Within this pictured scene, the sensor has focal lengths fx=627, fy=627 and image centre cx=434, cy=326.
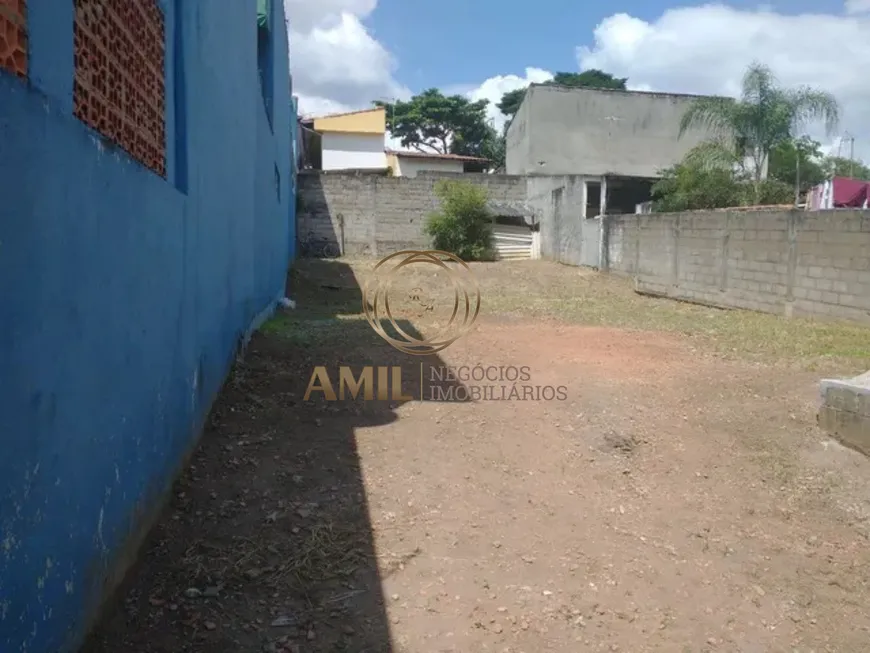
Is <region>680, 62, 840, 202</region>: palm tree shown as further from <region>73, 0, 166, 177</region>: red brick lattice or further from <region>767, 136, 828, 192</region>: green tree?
<region>73, 0, 166, 177</region>: red brick lattice

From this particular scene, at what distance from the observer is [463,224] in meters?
18.3

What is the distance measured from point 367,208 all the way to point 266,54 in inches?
413

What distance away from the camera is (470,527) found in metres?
3.01

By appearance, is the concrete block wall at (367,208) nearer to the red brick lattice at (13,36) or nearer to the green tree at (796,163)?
the green tree at (796,163)

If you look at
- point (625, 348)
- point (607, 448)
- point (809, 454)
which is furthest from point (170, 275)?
point (625, 348)

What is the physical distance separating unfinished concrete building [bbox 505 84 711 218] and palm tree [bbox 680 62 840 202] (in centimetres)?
801

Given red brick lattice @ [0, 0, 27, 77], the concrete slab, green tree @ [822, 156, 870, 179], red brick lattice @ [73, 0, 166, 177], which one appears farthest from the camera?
green tree @ [822, 156, 870, 179]

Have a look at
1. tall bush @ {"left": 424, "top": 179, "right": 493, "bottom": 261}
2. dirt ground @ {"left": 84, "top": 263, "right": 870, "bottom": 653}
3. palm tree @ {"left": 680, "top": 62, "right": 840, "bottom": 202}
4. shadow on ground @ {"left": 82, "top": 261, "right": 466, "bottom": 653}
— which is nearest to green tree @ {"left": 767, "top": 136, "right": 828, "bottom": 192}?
palm tree @ {"left": 680, "top": 62, "right": 840, "bottom": 202}

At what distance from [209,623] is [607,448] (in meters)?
2.62

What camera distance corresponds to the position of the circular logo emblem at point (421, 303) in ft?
23.3

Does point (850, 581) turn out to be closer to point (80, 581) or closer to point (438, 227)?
point (80, 581)

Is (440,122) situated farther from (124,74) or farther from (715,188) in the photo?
(124,74)

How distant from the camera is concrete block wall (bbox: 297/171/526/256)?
18891 millimetres

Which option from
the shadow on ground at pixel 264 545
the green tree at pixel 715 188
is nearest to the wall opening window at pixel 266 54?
the shadow on ground at pixel 264 545
